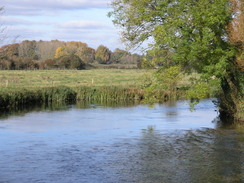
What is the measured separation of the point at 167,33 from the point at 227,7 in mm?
3050

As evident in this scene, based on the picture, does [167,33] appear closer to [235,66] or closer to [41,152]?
[235,66]

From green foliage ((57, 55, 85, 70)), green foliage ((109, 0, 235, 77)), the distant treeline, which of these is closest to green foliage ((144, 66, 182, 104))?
green foliage ((109, 0, 235, 77))

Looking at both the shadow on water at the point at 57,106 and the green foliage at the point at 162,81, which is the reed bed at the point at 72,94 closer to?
the shadow on water at the point at 57,106

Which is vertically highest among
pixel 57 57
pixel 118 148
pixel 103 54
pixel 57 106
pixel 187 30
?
pixel 103 54

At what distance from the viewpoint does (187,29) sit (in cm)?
2103

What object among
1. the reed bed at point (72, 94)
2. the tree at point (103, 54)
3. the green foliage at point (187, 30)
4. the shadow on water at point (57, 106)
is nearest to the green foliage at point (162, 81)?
the green foliage at point (187, 30)

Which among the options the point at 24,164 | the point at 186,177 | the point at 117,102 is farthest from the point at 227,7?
the point at 117,102

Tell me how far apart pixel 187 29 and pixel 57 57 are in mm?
75315

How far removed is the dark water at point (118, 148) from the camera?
1350 cm

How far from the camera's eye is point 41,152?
55.6 ft

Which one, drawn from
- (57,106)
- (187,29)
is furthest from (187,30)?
(57,106)

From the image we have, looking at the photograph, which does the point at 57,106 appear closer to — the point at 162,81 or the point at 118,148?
the point at 162,81

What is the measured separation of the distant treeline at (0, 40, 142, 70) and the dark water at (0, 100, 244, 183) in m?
27.2

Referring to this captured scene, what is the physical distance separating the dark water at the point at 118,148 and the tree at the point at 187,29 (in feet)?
11.0
